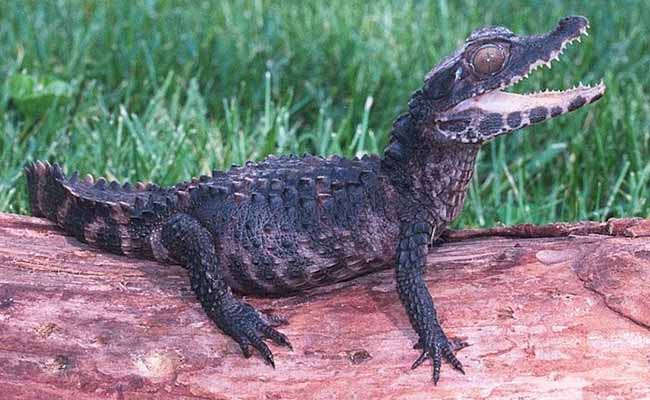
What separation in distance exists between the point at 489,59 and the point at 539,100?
→ 23 cm

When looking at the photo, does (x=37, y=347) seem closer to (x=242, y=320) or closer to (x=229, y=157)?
(x=242, y=320)

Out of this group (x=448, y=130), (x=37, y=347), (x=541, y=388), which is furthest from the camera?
(x=448, y=130)

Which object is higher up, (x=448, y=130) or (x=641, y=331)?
(x=448, y=130)

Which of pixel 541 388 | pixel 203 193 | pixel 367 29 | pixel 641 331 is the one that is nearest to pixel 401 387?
pixel 541 388

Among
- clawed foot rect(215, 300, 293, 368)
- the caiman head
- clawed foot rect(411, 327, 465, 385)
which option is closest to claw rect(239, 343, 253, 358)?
clawed foot rect(215, 300, 293, 368)

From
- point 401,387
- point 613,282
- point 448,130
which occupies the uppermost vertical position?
point 448,130

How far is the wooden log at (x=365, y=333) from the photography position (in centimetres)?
329

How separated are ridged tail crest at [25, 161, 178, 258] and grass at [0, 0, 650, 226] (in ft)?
2.74

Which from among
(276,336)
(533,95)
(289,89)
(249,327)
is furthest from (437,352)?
(289,89)

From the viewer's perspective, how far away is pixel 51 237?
4227 mm

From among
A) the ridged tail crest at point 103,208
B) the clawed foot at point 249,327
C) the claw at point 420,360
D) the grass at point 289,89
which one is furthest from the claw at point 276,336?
the grass at point 289,89

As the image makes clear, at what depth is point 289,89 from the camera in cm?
646

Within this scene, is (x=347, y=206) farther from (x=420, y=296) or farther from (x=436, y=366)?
(x=436, y=366)

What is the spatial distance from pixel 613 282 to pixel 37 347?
Result: 6.72ft
